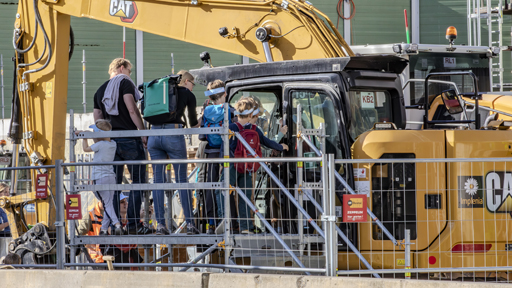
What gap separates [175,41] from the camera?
719 inches

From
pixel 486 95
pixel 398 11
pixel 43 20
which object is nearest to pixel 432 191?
pixel 486 95

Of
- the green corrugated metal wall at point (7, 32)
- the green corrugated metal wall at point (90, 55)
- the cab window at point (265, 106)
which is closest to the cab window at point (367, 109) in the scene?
the cab window at point (265, 106)

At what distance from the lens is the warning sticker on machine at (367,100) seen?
6.79m

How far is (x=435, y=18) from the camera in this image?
18359 millimetres

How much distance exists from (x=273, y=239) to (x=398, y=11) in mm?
13326

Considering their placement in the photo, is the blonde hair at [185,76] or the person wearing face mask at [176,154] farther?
the blonde hair at [185,76]

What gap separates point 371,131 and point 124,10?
3.77 metres

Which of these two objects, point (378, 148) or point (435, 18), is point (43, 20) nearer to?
point (378, 148)

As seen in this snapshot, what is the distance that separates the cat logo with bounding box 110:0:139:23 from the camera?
8336 mm

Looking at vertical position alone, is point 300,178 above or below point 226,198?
above

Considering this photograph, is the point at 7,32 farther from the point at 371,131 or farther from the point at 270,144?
the point at 371,131

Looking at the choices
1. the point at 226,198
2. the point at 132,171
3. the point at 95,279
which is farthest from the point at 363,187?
the point at 95,279

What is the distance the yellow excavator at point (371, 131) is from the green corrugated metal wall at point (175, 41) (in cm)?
991

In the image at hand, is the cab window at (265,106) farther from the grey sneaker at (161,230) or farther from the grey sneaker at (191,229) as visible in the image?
the grey sneaker at (161,230)
